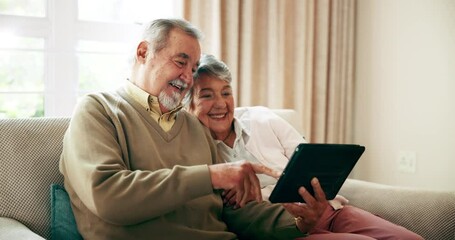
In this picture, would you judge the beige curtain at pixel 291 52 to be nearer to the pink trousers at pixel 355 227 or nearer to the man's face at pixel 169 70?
the man's face at pixel 169 70

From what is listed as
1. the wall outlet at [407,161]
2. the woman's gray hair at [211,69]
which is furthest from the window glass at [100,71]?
the wall outlet at [407,161]

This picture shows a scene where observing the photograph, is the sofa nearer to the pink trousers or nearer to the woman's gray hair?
the pink trousers

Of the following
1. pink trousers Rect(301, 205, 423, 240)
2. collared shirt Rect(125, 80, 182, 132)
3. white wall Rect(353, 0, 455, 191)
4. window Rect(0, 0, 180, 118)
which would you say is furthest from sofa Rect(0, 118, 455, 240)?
white wall Rect(353, 0, 455, 191)

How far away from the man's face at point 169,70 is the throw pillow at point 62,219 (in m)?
0.42

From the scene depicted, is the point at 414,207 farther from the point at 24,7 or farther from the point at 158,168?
the point at 24,7

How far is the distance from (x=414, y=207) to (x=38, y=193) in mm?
1277

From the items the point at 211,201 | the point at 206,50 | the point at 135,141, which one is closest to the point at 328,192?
the point at 211,201

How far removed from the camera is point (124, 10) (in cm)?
256

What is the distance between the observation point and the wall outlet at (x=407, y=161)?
276 centimetres

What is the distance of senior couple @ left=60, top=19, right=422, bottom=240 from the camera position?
4.26 ft

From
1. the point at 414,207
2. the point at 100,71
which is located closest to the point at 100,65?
the point at 100,71

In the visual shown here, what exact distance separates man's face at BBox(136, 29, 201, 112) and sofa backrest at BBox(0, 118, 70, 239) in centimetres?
35

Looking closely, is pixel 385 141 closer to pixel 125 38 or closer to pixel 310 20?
pixel 310 20

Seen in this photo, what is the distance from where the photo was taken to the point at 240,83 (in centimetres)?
268
